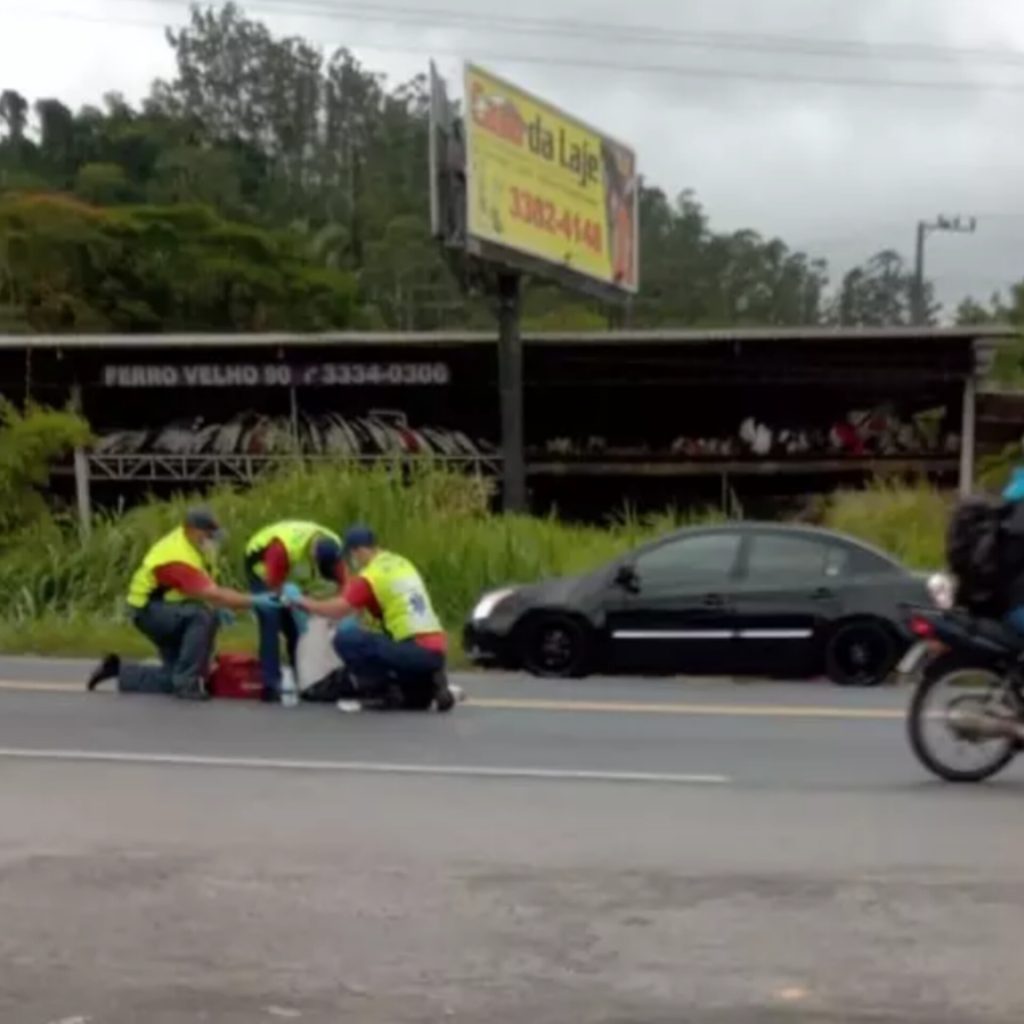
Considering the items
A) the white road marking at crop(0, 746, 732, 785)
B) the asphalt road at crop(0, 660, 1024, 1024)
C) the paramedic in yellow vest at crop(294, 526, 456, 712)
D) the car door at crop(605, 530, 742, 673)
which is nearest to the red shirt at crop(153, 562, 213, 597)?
the paramedic in yellow vest at crop(294, 526, 456, 712)

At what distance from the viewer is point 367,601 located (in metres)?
14.7

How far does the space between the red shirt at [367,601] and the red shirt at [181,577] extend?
1347mm

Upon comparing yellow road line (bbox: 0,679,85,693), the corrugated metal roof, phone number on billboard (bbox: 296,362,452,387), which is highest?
the corrugated metal roof

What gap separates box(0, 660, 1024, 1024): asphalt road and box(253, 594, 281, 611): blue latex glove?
1751 millimetres

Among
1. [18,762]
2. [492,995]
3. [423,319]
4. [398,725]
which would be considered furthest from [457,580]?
[423,319]

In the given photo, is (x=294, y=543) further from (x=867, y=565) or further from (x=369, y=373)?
(x=369, y=373)

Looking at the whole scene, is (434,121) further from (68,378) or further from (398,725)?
(398,725)

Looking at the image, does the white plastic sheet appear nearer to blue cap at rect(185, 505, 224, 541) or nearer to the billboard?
blue cap at rect(185, 505, 224, 541)

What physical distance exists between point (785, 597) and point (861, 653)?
815 mm

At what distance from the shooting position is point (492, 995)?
6738 millimetres

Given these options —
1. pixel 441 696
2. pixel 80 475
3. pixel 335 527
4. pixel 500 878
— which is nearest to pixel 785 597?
pixel 441 696

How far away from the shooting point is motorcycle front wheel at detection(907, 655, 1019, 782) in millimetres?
10953

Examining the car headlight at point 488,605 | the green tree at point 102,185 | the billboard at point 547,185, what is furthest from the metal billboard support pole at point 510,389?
the green tree at point 102,185

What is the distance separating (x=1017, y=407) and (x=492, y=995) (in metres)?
31.0
